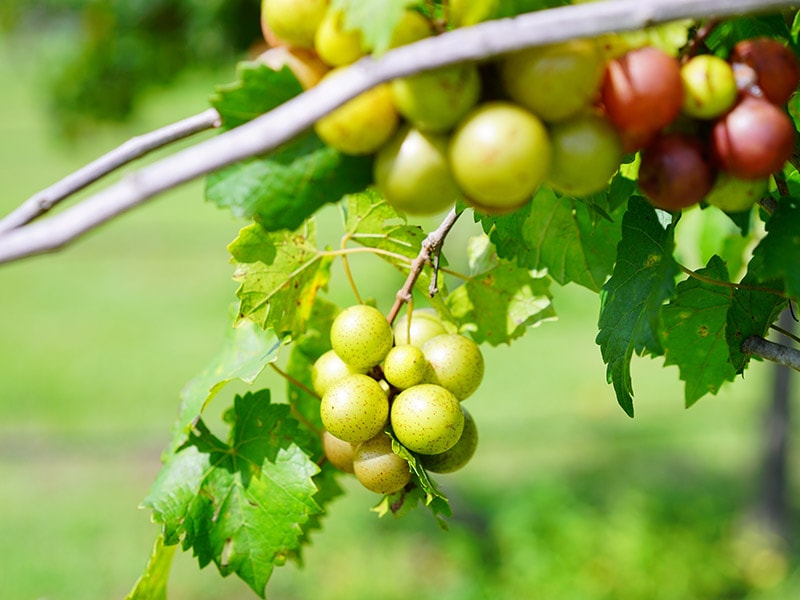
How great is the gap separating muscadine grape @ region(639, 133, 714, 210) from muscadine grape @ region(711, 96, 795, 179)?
0.05 ft

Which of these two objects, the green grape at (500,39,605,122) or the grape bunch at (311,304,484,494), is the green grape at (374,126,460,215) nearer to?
the green grape at (500,39,605,122)

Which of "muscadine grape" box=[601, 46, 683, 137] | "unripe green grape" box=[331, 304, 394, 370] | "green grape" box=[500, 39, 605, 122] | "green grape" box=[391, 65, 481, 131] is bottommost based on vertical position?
"unripe green grape" box=[331, 304, 394, 370]

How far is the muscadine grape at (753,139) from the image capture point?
564 mm

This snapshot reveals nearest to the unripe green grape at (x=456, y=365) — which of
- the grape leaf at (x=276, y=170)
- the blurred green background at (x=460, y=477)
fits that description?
the grape leaf at (x=276, y=170)

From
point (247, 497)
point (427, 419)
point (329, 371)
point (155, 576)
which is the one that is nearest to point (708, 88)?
point (427, 419)

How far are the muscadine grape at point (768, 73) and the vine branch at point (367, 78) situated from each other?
7 cm

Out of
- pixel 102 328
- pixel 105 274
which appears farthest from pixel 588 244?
pixel 105 274

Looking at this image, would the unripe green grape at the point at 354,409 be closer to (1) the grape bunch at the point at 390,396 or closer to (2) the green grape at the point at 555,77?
(1) the grape bunch at the point at 390,396

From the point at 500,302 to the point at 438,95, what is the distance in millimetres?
580

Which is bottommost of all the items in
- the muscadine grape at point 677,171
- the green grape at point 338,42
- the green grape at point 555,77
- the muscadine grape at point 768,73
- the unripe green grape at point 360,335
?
the unripe green grape at point 360,335

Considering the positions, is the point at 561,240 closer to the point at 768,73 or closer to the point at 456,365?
the point at 456,365

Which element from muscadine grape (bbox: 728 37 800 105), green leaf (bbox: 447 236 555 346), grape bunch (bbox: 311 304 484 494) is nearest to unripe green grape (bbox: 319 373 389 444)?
grape bunch (bbox: 311 304 484 494)

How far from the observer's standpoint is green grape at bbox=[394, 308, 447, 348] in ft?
3.26

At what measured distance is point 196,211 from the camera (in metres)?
10.1
